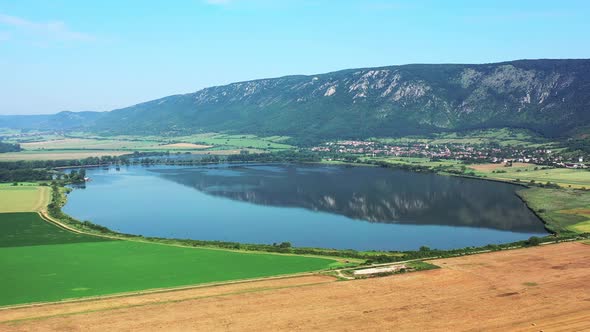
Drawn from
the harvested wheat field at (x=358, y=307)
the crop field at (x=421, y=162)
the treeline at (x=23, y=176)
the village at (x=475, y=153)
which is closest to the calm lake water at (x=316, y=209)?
the treeline at (x=23, y=176)

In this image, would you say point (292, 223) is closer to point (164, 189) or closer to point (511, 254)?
point (511, 254)

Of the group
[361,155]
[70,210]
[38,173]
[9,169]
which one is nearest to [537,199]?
[70,210]

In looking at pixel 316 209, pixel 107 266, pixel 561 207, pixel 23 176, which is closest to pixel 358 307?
pixel 107 266

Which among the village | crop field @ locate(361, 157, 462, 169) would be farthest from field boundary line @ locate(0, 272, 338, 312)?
the village

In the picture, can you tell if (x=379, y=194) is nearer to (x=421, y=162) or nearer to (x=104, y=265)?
(x=421, y=162)

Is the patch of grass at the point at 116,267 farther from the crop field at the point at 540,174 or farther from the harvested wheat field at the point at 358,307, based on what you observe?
the crop field at the point at 540,174

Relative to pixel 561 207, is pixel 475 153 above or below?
above

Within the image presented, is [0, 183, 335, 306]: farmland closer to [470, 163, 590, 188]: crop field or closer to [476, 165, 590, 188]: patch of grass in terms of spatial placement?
[476, 165, 590, 188]: patch of grass
